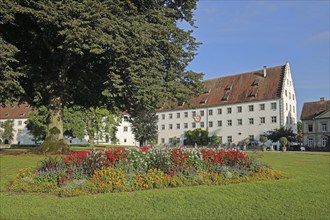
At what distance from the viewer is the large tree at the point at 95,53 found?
17.3 meters

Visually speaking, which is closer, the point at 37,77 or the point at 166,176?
the point at 166,176

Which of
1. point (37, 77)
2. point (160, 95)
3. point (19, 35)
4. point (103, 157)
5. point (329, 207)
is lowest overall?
point (329, 207)

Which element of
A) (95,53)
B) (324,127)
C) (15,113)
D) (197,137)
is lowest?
(197,137)

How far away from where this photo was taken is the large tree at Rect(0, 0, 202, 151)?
17328 mm

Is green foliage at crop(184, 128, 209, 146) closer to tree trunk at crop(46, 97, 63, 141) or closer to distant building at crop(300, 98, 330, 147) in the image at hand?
distant building at crop(300, 98, 330, 147)

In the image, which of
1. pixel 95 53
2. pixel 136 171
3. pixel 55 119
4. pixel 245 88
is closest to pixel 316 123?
pixel 245 88

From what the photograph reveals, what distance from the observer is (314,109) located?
76875 mm

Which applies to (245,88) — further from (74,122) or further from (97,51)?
(97,51)

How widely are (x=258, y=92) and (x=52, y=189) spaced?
218ft

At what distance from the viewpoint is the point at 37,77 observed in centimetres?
2259

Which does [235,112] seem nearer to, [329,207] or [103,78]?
[103,78]

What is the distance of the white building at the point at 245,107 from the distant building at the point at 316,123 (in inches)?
193

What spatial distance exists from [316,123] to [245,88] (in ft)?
54.8

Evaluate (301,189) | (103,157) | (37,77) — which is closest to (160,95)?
(37,77)
